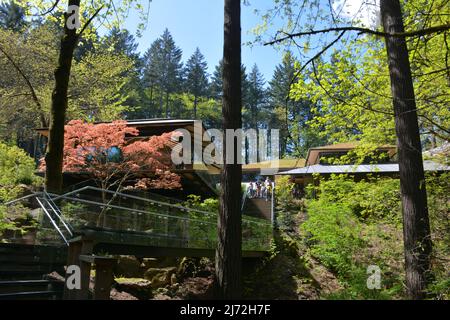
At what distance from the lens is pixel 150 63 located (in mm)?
51438

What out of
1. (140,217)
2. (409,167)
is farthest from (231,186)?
(140,217)

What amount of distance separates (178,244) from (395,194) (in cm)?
586

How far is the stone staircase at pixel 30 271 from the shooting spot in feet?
19.2

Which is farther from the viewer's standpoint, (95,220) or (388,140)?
(388,140)

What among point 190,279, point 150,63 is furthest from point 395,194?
point 150,63

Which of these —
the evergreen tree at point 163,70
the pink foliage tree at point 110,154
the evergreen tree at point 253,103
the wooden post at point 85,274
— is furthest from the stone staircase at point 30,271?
the evergreen tree at point 253,103

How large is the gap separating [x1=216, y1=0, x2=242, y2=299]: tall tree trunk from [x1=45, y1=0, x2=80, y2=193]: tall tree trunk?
14.1 ft

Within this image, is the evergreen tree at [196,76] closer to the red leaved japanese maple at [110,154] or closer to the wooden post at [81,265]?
the red leaved japanese maple at [110,154]

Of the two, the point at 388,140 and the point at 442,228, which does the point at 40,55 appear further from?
the point at 442,228

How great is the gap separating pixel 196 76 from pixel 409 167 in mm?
46272

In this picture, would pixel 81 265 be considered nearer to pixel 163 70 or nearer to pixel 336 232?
pixel 336 232

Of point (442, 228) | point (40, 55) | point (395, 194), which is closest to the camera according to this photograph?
point (442, 228)

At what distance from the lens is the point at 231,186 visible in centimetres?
650

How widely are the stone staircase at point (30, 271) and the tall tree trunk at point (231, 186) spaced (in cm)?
268
